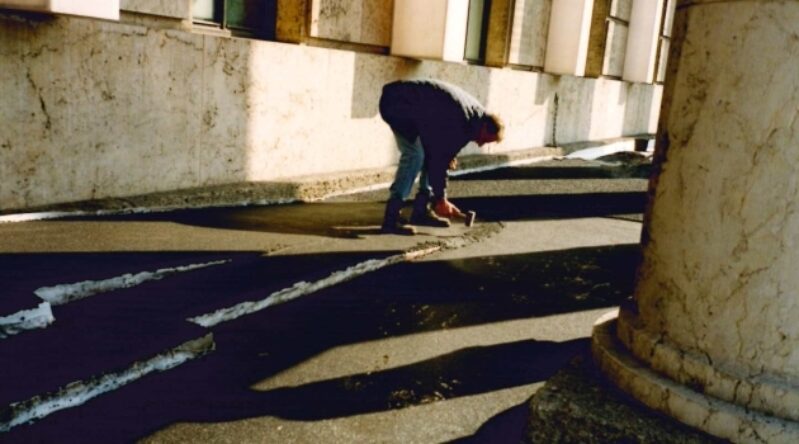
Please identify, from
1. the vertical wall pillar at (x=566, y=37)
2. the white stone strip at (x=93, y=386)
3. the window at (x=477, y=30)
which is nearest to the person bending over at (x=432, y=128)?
the white stone strip at (x=93, y=386)

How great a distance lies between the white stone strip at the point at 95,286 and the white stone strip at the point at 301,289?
22.3 inches

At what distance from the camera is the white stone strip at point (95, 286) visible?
3232mm

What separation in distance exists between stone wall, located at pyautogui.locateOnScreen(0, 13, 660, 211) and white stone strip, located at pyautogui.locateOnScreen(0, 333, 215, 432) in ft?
7.97

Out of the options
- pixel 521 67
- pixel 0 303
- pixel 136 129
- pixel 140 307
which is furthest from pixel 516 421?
pixel 521 67

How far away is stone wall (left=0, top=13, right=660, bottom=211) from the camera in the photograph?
453 cm

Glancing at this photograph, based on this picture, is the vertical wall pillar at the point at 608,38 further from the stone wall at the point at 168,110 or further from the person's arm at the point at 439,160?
the person's arm at the point at 439,160

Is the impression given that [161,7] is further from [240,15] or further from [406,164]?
[406,164]

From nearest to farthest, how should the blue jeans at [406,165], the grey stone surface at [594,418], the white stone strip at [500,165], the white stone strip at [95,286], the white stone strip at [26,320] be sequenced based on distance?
the grey stone surface at [594,418]
the white stone strip at [26,320]
the white stone strip at [95,286]
the blue jeans at [406,165]
the white stone strip at [500,165]

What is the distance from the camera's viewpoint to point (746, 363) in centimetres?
200

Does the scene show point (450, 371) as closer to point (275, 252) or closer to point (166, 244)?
point (275, 252)

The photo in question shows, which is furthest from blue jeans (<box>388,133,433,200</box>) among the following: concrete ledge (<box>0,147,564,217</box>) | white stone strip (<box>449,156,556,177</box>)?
white stone strip (<box>449,156,556,177</box>)

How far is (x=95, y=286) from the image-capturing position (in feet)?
11.2

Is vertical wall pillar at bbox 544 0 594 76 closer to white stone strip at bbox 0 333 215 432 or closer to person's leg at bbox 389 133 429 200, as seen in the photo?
person's leg at bbox 389 133 429 200

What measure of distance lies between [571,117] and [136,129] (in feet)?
31.4
